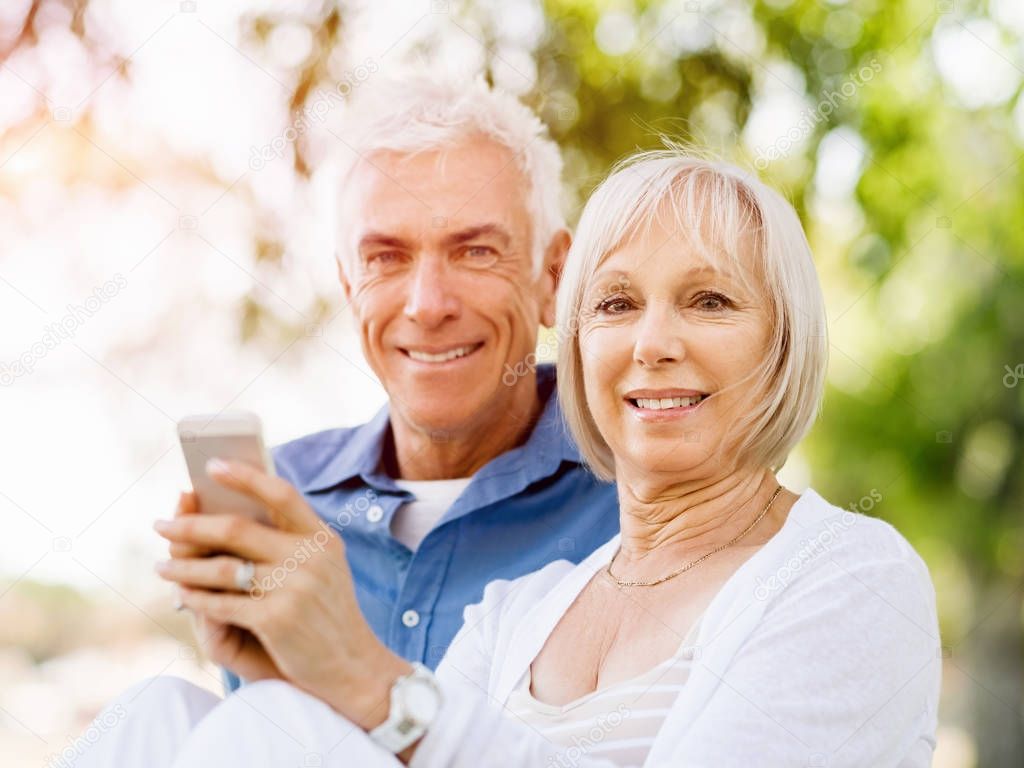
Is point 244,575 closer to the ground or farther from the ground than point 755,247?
closer to the ground

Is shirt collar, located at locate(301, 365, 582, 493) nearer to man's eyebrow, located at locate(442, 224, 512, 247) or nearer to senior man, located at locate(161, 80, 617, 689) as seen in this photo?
senior man, located at locate(161, 80, 617, 689)

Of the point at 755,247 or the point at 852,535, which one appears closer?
the point at 852,535

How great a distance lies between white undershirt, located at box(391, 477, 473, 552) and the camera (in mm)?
2311

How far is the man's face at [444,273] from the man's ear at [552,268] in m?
0.06

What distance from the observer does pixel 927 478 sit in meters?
6.18

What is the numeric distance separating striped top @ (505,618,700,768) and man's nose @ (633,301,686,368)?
0.37 m

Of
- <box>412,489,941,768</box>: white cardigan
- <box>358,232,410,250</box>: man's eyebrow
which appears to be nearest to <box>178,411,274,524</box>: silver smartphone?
<box>412,489,941,768</box>: white cardigan

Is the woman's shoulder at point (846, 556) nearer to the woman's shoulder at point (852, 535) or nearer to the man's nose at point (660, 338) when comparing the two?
the woman's shoulder at point (852, 535)
